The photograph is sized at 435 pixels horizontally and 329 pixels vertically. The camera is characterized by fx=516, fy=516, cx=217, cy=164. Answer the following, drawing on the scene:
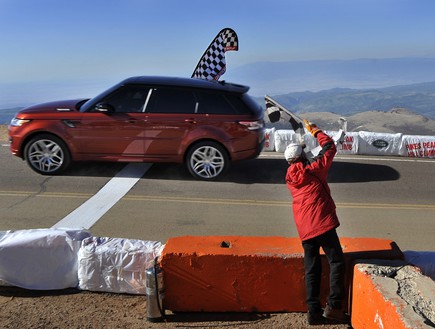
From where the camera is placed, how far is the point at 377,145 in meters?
13.4

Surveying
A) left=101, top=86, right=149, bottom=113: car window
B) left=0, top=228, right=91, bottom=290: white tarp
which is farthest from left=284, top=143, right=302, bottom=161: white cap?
left=101, top=86, right=149, bottom=113: car window

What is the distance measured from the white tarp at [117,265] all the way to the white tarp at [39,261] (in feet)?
0.50

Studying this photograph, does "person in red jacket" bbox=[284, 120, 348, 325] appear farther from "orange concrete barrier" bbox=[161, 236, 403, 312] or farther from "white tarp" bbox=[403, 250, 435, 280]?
"white tarp" bbox=[403, 250, 435, 280]

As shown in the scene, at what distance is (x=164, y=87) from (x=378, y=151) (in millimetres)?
6406

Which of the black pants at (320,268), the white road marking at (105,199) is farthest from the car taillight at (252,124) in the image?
the black pants at (320,268)

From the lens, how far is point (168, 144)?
32.5 feet

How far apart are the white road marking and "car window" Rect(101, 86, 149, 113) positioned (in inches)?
52.0

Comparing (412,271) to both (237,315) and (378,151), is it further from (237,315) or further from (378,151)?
(378,151)

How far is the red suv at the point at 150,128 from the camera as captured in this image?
32.1 ft

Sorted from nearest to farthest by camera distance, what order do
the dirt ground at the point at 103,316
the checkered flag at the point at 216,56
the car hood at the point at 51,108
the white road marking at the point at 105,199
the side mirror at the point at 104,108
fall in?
1. the dirt ground at the point at 103,316
2. the white road marking at the point at 105,199
3. the side mirror at the point at 104,108
4. the car hood at the point at 51,108
5. the checkered flag at the point at 216,56

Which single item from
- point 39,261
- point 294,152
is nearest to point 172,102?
point 39,261

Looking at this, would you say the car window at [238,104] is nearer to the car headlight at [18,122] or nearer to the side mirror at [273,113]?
the car headlight at [18,122]

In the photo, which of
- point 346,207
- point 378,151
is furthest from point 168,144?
point 378,151

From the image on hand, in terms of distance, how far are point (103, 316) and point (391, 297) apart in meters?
2.51
